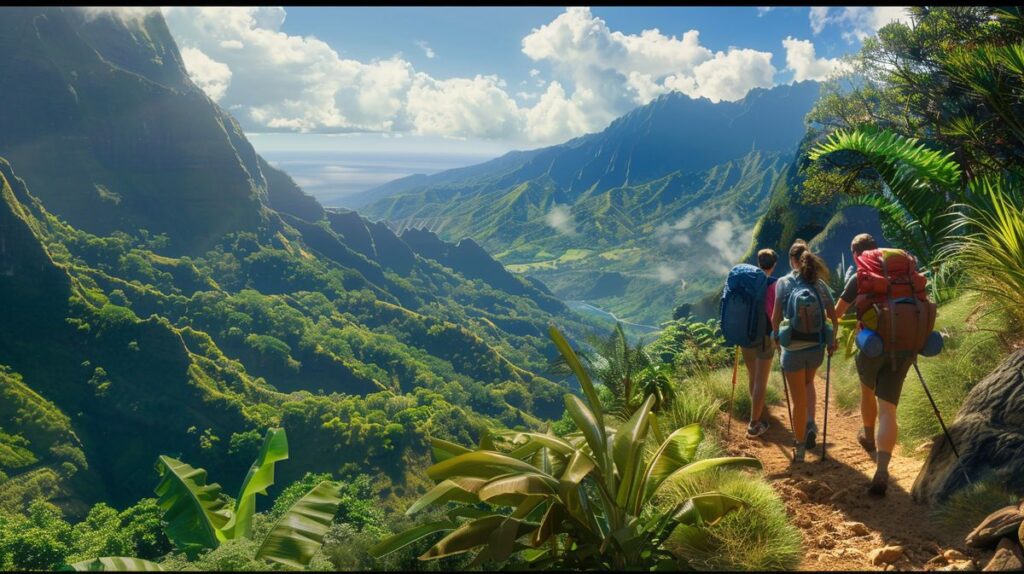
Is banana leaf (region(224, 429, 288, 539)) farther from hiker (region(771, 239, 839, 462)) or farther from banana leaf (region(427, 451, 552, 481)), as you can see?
hiker (region(771, 239, 839, 462))

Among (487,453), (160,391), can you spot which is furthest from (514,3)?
(160,391)

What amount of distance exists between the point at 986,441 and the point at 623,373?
11.5 feet

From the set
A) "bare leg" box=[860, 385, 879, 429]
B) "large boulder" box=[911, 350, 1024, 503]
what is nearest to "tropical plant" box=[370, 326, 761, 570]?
"large boulder" box=[911, 350, 1024, 503]

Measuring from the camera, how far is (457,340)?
360ft

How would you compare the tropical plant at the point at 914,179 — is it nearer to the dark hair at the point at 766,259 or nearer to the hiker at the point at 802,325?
the dark hair at the point at 766,259

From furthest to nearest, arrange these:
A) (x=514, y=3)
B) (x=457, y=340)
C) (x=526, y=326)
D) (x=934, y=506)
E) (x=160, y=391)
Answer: (x=526, y=326) < (x=457, y=340) < (x=160, y=391) < (x=934, y=506) < (x=514, y=3)

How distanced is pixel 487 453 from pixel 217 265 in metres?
131

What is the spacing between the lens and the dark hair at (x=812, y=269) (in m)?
4.37

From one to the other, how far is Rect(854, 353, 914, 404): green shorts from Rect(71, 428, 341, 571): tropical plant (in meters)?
3.81

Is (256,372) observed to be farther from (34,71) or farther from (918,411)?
(918,411)

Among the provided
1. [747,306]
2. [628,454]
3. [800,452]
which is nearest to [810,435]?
[800,452]

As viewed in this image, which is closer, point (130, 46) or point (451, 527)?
point (451, 527)

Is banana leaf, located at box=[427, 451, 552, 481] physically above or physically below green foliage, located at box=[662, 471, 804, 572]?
above

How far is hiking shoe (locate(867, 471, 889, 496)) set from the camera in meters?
3.79
